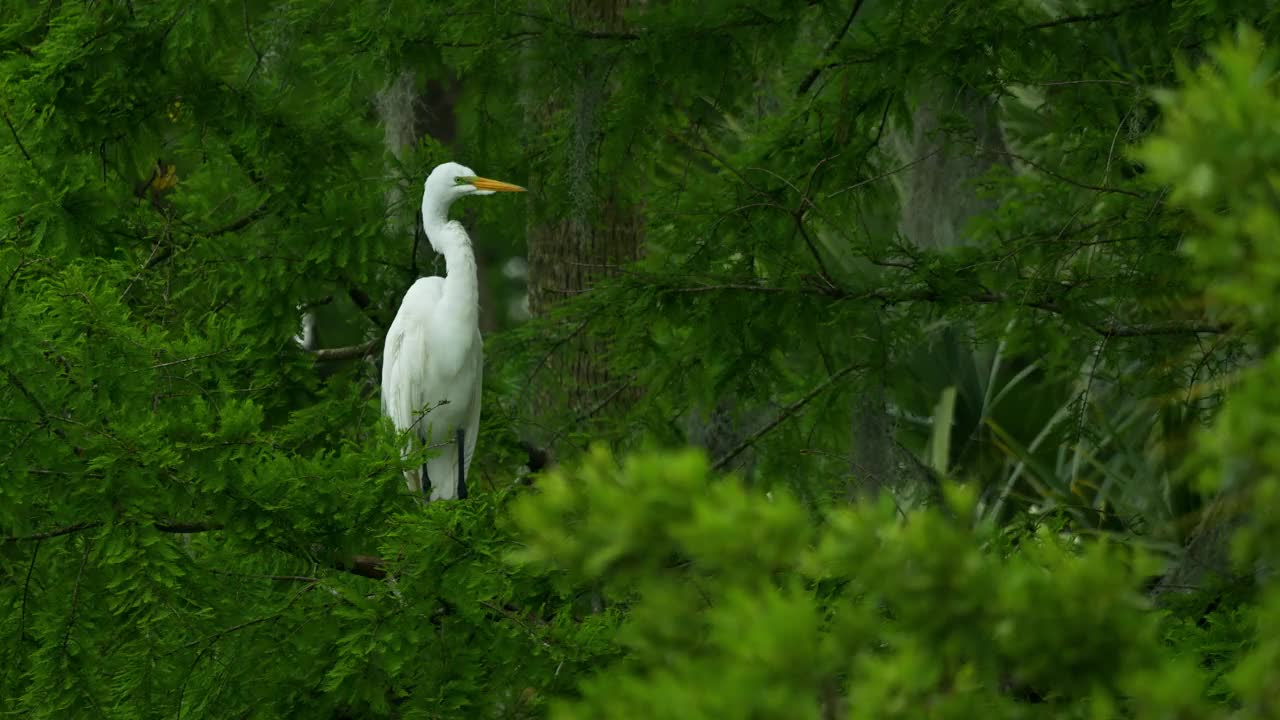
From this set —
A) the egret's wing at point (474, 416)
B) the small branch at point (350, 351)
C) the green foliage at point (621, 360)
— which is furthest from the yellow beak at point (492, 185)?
the small branch at point (350, 351)

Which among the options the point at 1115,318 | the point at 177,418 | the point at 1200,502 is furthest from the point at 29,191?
the point at 1200,502

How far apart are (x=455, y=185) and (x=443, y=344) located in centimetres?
57

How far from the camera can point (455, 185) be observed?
4.42 metres

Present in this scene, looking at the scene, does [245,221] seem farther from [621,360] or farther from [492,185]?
[621,360]

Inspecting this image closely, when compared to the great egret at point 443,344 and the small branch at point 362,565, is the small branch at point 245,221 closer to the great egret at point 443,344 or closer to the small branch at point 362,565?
the great egret at point 443,344

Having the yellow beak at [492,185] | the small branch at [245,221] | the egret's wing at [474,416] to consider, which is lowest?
the egret's wing at [474,416]

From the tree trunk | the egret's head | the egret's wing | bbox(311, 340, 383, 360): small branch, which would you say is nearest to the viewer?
the tree trunk

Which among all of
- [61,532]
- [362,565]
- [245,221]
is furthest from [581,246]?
[61,532]

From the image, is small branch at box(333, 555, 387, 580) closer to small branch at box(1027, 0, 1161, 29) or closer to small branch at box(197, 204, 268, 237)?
small branch at box(197, 204, 268, 237)

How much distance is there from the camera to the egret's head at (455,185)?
4398 mm

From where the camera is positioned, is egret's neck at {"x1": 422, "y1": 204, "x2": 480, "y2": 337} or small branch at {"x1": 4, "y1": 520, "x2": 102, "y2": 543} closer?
small branch at {"x1": 4, "y1": 520, "x2": 102, "y2": 543}

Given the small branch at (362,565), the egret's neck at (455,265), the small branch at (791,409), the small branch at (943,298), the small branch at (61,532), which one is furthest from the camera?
the egret's neck at (455,265)

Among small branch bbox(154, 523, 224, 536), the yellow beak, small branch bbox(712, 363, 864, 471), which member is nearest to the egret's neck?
the yellow beak

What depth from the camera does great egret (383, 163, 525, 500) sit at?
→ 4488 mm
